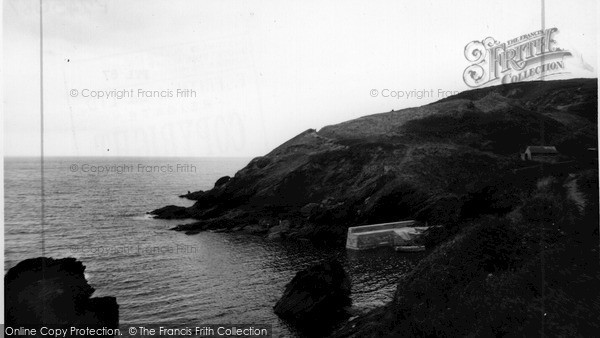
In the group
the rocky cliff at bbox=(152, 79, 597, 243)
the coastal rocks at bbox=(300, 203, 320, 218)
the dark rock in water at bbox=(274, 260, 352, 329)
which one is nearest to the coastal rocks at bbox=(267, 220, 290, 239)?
the rocky cliff at bbox=(152, 79, 597, 243)

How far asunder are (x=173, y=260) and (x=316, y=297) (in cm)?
825

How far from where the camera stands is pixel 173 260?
A: 787 inches

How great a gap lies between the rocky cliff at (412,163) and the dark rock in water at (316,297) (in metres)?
4.91

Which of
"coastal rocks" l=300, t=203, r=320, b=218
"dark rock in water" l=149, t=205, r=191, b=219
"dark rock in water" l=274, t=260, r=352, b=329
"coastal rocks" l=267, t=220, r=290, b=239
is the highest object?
"coastal rocks" l=300, t=203, r=320, b=218

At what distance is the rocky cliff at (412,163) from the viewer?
17781 mm

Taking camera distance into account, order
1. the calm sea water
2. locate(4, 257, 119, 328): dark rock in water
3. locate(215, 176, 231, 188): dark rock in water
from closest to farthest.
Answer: locate(4, 257, 119, 328): dark rock in water → the calm sea water → locate(215, 176, 231, 188): dark rock in water

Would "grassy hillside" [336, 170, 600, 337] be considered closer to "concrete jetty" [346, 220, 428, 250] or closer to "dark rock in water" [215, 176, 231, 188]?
"concrete jetty" [346, 220, 428, 250]

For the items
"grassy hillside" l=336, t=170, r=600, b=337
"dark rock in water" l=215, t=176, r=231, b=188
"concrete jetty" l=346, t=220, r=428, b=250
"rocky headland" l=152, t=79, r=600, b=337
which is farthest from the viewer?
"dark rock in water" l=215, t=176, r=231, b=188

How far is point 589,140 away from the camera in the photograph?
52.4 ft

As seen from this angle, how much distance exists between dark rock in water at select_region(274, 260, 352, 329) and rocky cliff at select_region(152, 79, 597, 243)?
16.1 ft

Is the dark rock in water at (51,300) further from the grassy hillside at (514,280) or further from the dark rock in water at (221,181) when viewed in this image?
the dark rock in water at (221,181)

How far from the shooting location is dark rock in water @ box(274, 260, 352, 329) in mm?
15133

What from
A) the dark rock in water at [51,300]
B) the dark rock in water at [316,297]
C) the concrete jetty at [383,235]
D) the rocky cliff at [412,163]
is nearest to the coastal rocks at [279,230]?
the rocky cliff at [412,163]

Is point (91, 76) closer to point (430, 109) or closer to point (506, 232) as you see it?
point (506, 232)
